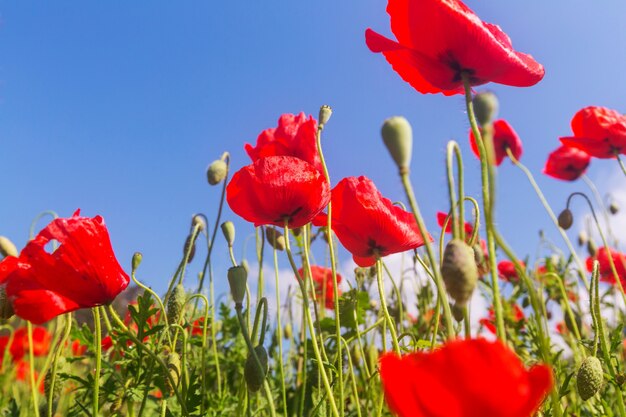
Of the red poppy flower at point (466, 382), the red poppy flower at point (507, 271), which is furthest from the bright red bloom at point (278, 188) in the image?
the red poppy flower at point (507, 271)

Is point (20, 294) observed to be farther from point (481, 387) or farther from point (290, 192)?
point (481, 387)

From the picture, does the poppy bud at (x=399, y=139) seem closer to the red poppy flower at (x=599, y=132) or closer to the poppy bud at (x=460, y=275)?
the poppy bud at (x=460, y=275)

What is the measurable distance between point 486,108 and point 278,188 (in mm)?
673

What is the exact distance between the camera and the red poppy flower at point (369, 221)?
5.26 feet

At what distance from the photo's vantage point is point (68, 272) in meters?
1.32

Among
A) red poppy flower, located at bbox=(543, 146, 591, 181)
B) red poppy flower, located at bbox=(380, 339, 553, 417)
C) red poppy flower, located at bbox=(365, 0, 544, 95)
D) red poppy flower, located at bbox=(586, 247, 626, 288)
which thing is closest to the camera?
red poppy flower, located at bbox=(380, 339, 553, 417)

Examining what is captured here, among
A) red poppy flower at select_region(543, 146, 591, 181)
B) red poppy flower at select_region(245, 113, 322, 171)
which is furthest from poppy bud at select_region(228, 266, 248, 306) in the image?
red poppy flower at select_region(543, 146, 591, 181)

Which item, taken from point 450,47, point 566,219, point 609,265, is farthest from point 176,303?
point 609,265

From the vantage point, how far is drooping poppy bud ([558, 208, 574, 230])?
2936 mm

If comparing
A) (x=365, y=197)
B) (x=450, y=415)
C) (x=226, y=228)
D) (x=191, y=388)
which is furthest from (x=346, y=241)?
(x=450, y=415)

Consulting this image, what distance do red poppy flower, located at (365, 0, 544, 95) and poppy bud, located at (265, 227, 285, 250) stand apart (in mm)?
1171

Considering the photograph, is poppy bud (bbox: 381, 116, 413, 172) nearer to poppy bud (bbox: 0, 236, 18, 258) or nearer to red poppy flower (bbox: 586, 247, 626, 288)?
poppy bud (bbox: 0, 236, 18, 258)

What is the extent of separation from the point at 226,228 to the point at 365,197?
538 mm

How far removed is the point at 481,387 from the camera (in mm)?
625
